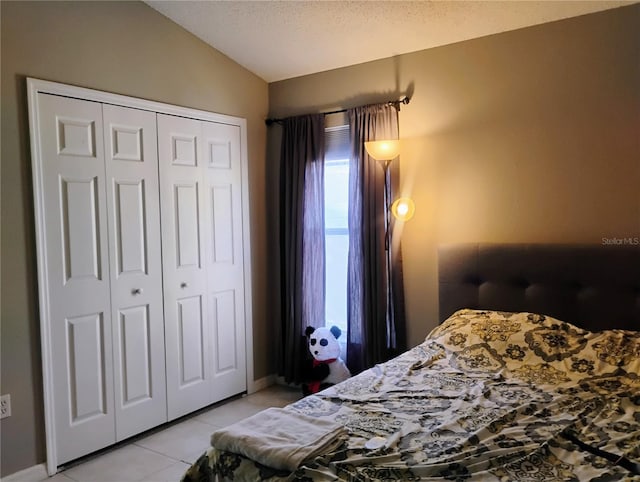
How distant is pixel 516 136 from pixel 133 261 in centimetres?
239

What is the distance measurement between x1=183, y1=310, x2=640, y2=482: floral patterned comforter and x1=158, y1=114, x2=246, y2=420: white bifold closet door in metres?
1.47

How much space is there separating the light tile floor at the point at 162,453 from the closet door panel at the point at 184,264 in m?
0.14

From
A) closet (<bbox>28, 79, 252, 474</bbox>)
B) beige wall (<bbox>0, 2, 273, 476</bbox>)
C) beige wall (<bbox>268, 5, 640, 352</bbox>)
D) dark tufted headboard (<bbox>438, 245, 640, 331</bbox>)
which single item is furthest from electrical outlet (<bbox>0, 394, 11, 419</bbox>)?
dark tufted headboard (<bbox>438, 245, 640, 331</bbox>)

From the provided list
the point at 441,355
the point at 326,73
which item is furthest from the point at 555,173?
the point at 326,73

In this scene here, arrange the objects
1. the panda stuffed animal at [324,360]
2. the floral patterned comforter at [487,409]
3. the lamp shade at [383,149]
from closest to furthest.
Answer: the floral patterned comforter at [487,409] < the lamp shade at [383,149] < the panda stuffed animal at [324,360]

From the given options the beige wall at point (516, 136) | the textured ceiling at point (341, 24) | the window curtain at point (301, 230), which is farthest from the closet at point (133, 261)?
the beige wall at point (516, 136)

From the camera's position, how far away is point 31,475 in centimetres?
258

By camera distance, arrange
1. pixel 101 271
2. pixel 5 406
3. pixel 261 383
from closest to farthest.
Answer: pixel 5 406
pixel 101 271
pixel 261 383

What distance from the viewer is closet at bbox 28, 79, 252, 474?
2670 millimetres

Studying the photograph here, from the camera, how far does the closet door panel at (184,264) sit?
322 centimetres

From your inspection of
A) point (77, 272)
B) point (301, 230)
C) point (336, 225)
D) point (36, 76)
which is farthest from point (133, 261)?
point (336, 225)

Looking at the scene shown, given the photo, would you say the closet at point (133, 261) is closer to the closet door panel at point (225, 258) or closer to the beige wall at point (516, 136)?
the closet door panel at point (225, 258)

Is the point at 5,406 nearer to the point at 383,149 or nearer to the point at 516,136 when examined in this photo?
the point at 383,149

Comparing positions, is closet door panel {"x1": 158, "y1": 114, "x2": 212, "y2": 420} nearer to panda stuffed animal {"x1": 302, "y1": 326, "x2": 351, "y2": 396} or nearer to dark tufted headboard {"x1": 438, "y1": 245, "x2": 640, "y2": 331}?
panda stuffed animal {"x1": 302, "y1": 326, "x2": 351, "y2": 396}
